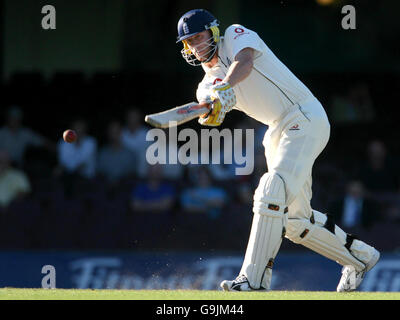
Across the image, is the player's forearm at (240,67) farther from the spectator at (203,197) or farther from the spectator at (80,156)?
the spectator at (80,156)

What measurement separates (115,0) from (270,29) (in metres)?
2.36

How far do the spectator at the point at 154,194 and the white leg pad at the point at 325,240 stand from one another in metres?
4.09

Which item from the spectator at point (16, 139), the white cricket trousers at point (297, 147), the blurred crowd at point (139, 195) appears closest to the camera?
the white cricket trousers at point (297, 147)

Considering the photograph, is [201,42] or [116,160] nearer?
[201,42]

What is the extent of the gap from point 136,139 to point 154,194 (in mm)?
1102

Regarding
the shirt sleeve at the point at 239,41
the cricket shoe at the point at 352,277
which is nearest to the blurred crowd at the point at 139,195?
the cricket shoe at the point at 352,277

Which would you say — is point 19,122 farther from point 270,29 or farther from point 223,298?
point 223,298

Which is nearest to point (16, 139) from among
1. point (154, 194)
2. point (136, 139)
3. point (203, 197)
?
point (136, 139)

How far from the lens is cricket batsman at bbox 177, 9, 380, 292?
6.07 m

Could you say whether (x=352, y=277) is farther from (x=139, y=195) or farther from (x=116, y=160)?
(x=116, y=160)

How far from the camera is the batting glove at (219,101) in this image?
591 cm

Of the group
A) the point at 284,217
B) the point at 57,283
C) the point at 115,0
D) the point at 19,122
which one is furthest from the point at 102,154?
the point at 284,217

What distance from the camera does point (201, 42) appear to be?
20.7 ft

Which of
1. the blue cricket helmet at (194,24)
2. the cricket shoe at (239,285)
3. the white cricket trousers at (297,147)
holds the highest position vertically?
the blue cricket helmet at (194,24)
